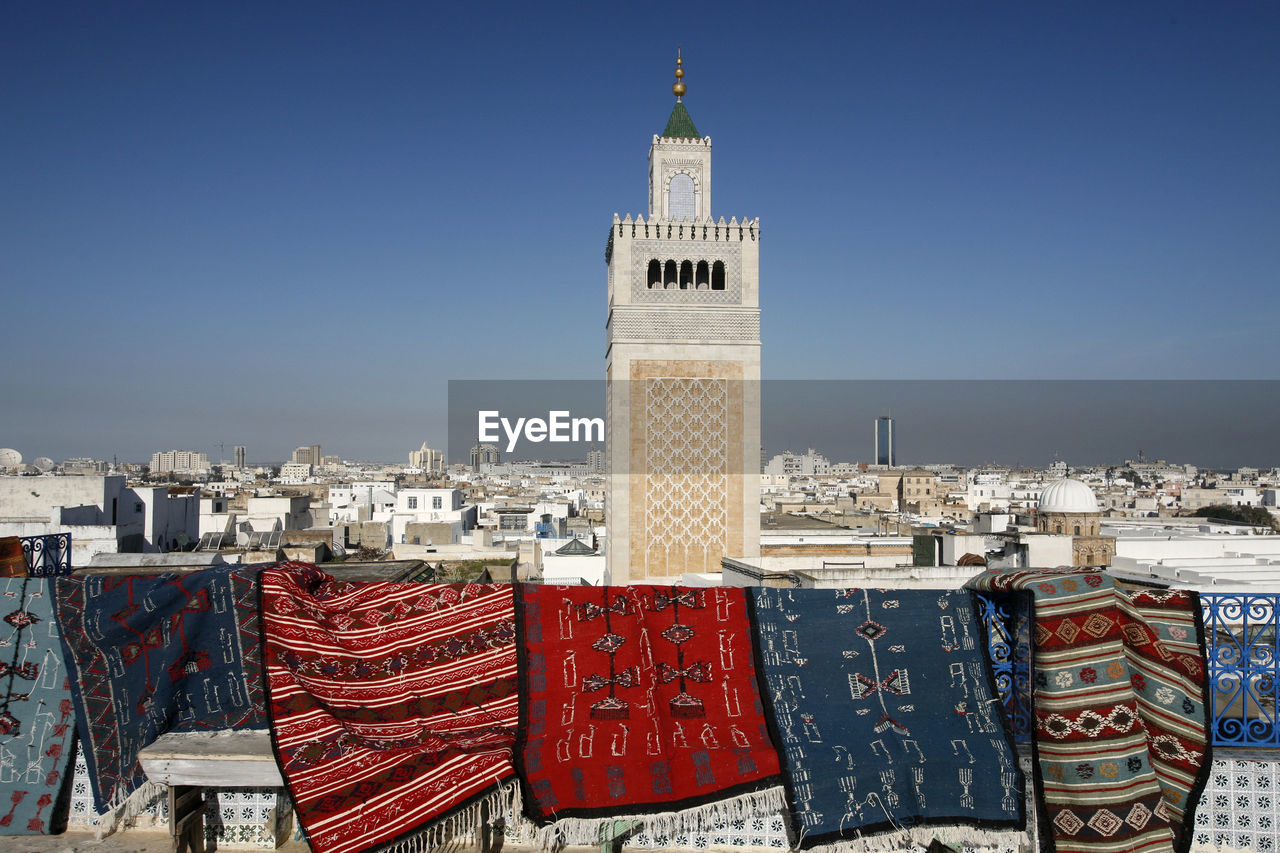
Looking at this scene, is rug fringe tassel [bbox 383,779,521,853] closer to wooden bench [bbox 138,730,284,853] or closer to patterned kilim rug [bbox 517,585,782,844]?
patterned kilim rug [bbox 517,585,782,844]

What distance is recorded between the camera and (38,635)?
104 inches

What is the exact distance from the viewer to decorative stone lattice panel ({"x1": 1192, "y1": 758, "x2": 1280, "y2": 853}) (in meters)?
2.67

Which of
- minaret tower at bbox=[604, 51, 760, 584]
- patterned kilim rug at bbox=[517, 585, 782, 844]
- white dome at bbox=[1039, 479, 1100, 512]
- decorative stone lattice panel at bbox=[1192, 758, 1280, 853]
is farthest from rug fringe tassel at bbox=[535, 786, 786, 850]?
white dome at bbox=[1039, 479, 1100, 512]

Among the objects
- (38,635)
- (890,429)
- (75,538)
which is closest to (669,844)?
(38,635)

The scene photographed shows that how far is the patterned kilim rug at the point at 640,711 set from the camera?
2.28 metres

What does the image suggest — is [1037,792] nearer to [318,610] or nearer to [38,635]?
[318,610]

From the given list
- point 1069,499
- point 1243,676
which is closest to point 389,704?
point 1243,676

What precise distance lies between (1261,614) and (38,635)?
12.0 ft

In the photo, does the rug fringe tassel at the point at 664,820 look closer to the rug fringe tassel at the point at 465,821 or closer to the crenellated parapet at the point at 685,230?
the rug fringe tassel at the point at 465,821

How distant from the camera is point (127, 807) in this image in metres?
2.56

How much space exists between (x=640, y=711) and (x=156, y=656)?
140cm

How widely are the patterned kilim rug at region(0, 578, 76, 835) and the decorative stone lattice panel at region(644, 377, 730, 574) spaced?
853 cm

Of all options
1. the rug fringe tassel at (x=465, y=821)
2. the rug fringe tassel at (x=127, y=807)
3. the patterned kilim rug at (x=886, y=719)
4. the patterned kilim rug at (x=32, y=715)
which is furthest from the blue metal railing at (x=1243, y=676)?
the patterned kilim rug at (x=32, y=715)

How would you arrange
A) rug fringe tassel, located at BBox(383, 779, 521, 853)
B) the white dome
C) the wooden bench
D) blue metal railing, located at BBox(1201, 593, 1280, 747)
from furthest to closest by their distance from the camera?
the white dome < blue metal railing, located at BBox(1201, 593, 1280, 747) < the wooden bench < rug fringe tassel, located at BBox(383, 779, 521, 853)
